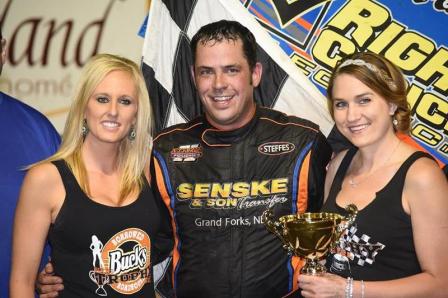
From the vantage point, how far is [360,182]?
2072mm

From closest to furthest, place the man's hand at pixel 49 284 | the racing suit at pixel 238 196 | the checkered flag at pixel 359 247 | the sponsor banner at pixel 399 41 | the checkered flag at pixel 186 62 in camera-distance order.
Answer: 1. the checkered flag at pixel 359 247
2. the man's hand at pixel 49 284
3. the racing suit at pixel 238 196
4. the sponsor banner at pixel 399 41
5. the checkered flag at pixel 186 62

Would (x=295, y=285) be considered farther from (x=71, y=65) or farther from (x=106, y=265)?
(x=71, y=65)

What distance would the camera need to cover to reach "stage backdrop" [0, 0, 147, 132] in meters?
3.51

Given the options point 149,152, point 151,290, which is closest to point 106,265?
point 151,290

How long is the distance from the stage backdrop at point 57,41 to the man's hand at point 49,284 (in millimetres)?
1735

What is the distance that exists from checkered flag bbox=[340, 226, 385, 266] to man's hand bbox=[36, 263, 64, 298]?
3.38 ft

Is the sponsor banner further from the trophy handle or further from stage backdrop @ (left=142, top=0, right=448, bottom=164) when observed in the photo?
the trophy handle

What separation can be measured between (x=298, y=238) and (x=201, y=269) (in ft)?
1.55

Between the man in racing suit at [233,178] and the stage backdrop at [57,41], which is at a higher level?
the stage backdrop at [57,41]

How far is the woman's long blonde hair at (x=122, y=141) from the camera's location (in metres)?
2.13

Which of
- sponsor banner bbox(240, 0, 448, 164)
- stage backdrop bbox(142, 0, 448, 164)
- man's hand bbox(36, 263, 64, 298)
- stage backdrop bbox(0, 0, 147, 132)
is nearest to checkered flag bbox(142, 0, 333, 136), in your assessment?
stage backdrop bbox(142, 0, 448, 164)

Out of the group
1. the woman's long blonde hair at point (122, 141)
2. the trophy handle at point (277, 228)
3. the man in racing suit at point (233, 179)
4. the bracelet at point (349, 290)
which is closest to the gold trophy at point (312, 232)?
the trophy handle at point (277, 228)

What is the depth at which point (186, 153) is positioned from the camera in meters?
2.33

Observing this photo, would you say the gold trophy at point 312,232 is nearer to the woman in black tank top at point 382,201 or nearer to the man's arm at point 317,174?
the woman in black tank top at point 382,201
